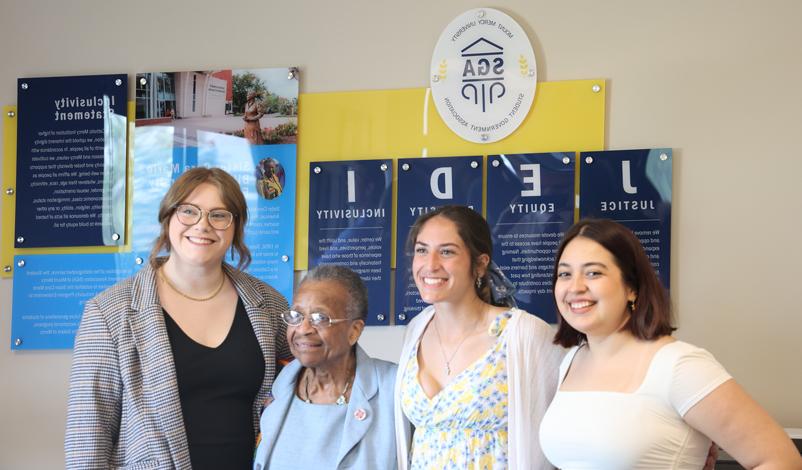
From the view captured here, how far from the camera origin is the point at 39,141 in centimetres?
399

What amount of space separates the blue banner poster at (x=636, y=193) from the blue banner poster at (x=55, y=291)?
1.89 meters

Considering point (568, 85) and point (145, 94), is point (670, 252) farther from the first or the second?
point (145, 94)

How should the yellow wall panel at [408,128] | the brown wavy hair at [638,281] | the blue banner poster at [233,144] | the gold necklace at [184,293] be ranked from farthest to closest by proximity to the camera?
the blue banner poster at [233,144] → the yellow wall panel at [408,128] → the gold necklace at [184,293] → the brown wavy hair at [638,281]

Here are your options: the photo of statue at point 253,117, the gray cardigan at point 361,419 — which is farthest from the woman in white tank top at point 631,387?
the photo of statue at point 253,117

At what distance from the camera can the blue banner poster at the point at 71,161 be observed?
3.90 m

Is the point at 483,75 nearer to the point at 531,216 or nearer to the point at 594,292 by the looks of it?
the point at 531,216

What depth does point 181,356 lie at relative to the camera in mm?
2406

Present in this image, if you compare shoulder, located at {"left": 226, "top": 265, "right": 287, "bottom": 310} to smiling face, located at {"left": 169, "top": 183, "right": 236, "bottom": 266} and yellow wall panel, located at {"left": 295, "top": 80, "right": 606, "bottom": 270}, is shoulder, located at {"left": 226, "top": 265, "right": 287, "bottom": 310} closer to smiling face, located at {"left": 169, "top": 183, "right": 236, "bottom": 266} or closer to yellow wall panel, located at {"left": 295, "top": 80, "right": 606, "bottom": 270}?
smiling face, located at {"left": 169, "top": 183, "right": 236, "bottom": 266}

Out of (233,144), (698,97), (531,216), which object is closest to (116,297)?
(233,144)

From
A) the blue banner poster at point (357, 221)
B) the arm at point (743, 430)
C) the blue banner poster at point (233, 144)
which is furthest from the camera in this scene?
the blue banner poster at point (233, 144)

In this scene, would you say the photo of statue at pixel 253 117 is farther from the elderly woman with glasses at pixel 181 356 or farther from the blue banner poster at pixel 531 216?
the elderly woman with glasses at pixel 181 356

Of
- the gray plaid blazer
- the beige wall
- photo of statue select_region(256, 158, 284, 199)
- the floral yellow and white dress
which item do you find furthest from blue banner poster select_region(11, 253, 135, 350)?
the floral yellow and white dress

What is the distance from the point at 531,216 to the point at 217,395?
150cm

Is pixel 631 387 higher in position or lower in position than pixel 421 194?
lower
